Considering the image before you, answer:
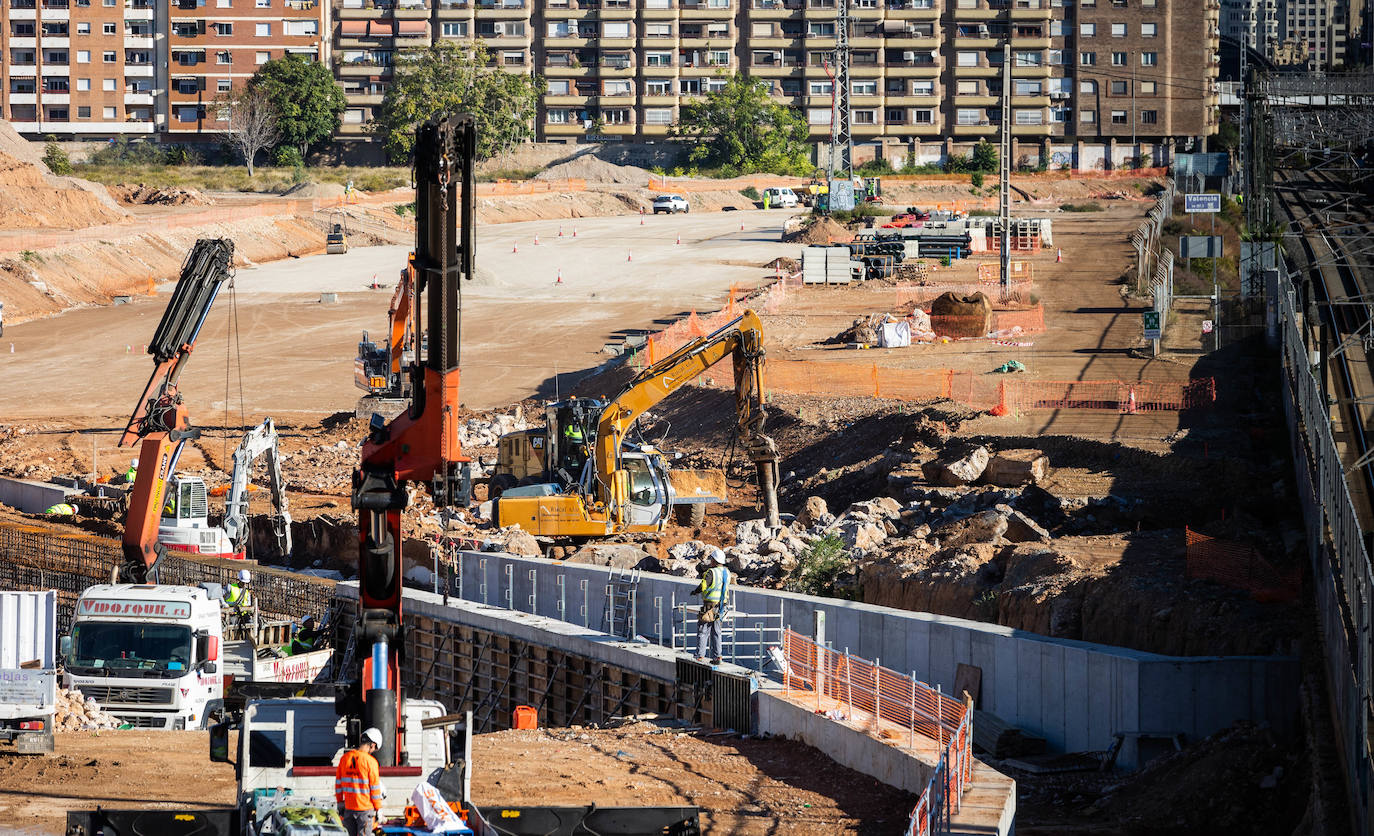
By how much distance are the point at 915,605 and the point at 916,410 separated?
1467 centimetres

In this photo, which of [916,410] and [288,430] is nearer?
[916,410]

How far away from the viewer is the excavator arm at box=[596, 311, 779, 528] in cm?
3114

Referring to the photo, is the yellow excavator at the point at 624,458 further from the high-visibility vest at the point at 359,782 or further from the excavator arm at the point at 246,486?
the high-visibility vest at the point at 359,782

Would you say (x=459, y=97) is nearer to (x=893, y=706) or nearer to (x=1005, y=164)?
(x=1005, y=164)

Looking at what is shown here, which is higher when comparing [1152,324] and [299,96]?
[299,96]

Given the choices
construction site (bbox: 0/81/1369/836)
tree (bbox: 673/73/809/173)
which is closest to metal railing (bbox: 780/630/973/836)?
construction site (bbox: 0/81/1369/836)

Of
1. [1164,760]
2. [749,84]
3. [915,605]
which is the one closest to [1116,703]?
[1164,760]

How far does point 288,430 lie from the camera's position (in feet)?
159

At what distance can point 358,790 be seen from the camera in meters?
13.2

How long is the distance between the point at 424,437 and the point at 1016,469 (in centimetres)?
1931

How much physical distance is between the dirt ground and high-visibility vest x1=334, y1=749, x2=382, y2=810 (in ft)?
16.1

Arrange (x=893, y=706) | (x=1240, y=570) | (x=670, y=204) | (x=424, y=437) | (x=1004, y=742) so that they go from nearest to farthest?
(x=424, y=437)
(x=893, y=706)
(x=1004, y=742)
(x=1240, y=570)
(x=670, y=204)

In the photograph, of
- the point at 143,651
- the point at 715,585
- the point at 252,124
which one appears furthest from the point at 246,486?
the point at 252,124

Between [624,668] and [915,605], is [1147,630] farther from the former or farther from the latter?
[624,668]
